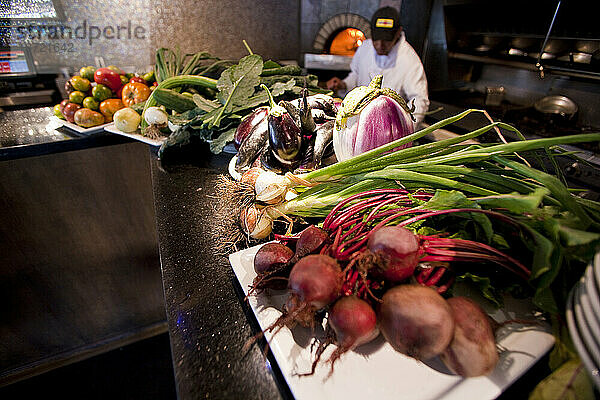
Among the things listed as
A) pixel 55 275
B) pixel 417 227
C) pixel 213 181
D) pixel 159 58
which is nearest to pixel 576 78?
pixel 417 227

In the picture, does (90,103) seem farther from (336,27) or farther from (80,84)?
(336,27)

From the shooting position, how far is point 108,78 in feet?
5.56

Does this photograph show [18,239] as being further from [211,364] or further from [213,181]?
[211,364]

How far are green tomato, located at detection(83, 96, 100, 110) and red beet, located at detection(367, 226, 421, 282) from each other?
1720 millimetres

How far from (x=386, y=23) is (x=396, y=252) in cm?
236

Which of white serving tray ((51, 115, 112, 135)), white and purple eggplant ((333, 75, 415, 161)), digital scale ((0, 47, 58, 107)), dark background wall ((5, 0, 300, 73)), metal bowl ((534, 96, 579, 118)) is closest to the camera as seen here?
white and purple eggplant ((333, 75, 415, 161))

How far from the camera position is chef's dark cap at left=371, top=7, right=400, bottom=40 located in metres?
2.25

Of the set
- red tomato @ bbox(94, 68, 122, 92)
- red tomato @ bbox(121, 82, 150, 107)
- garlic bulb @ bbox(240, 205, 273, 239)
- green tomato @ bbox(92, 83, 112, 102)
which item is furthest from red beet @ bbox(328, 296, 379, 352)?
red tomato @ bbox(94, 68, 122, 92)

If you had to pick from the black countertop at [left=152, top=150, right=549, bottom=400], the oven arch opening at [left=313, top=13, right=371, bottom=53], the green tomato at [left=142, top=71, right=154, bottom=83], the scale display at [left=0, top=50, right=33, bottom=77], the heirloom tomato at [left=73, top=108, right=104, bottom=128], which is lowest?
the black countertop at [left=152, top=150, right=549, bottom=400]

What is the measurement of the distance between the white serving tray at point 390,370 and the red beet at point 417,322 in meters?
0.04

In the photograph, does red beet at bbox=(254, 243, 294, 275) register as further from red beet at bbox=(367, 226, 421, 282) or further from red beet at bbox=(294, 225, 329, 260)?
red beet at bbox=(367, 226, 421, 282)

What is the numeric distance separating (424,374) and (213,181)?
85 cm

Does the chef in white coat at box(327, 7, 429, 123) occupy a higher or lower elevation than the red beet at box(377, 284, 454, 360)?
higher

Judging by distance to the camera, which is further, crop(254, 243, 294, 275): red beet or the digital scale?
the digital scale
